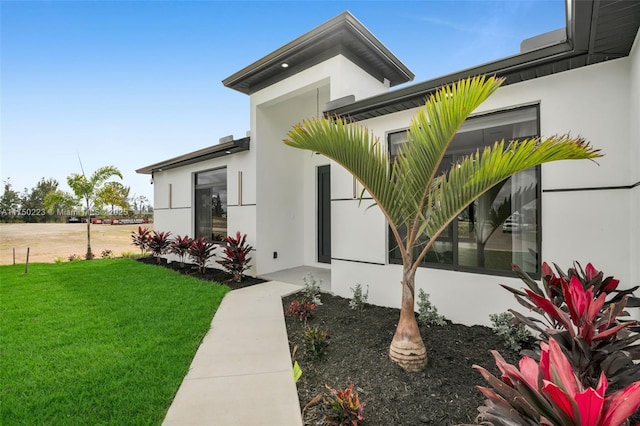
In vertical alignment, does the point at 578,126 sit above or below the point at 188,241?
above

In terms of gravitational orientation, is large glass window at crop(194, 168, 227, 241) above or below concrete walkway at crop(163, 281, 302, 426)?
above

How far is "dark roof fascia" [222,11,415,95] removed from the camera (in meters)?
5.28

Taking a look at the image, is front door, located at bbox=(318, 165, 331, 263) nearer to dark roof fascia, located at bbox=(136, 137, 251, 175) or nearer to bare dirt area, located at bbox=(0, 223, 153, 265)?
dark roof fascia, located at bbox=(136, 137, 251, 175)

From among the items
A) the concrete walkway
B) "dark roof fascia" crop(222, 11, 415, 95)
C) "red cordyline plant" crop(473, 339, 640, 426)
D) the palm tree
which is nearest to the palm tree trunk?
the palm tree

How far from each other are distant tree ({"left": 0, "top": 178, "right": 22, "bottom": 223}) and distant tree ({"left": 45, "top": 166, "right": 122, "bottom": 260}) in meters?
20.2

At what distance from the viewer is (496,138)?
389 centimetres

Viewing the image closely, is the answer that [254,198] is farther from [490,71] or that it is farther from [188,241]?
[490,71]

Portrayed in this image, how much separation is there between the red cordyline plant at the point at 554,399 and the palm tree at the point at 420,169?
1.56 metres

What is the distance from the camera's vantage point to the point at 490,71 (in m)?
3.54

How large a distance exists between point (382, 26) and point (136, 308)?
795 centimetres

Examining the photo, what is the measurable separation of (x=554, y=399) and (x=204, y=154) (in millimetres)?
8515

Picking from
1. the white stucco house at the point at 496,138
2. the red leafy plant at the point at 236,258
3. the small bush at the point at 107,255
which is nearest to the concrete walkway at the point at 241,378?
the white stucco house at the point at 496,138

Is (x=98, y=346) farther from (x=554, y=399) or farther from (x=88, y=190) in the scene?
(x=88, y=190)

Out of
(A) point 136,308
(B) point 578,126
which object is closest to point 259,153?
(A) point 136,308
